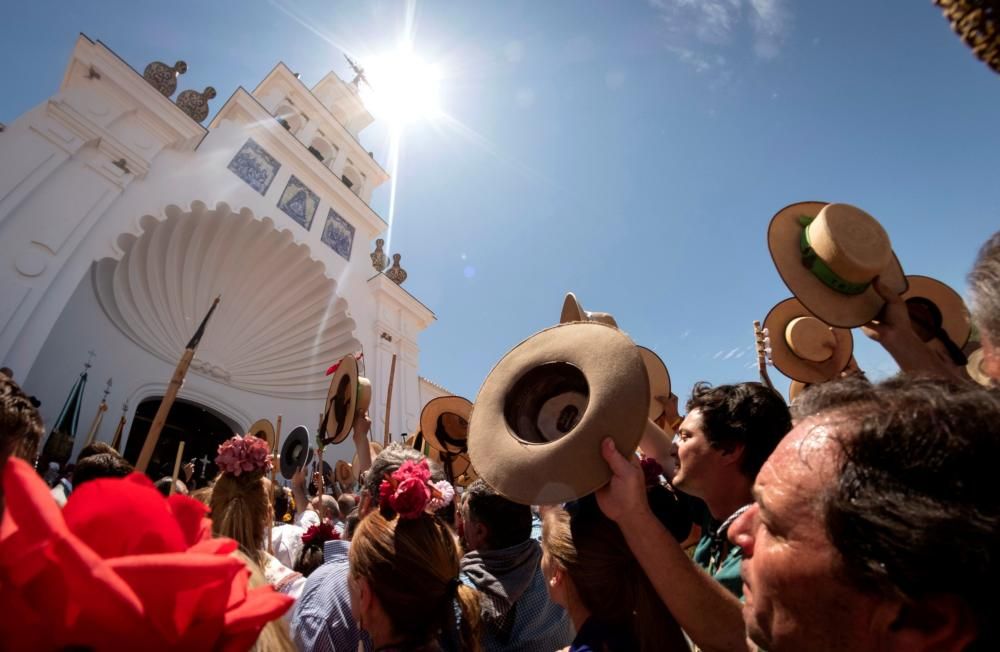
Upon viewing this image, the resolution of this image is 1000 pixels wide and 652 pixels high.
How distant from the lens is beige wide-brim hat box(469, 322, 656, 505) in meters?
1.14

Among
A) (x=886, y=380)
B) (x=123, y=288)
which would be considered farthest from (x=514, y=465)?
(x=123, y=288)

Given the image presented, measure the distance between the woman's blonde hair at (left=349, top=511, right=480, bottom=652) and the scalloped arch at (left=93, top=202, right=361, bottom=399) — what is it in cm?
964

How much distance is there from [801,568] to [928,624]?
0.51 ft

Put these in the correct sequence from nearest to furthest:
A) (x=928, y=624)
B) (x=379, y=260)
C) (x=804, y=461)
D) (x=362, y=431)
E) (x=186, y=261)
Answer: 1. (x=928, y=624)
2. (x=804, y=461)
3. (x=362, y=431)
4. (x=186, y=261)
5. (x=379, y=260)

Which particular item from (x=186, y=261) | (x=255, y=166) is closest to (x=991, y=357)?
(x=186, y=261)

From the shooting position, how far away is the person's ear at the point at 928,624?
64 centimetres

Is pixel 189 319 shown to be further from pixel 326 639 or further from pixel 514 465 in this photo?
pixel 514 465

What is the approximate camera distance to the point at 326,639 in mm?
1610

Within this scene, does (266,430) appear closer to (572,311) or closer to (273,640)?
(572,311)

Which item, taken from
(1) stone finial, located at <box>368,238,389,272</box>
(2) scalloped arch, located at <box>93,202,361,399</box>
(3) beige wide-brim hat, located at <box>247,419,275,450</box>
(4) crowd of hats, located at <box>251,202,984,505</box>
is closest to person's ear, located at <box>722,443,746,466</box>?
(4) crowd of hats, located at <box>251,202,984,505</box>

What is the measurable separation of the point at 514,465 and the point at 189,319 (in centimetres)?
1171

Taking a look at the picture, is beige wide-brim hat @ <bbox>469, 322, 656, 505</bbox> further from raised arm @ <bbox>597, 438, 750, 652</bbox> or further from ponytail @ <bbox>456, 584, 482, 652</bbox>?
ponytail @ <bbox>456, 584, 482, 652</bbox>

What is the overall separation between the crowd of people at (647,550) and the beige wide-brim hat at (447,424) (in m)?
4.07

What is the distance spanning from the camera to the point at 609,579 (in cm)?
137
